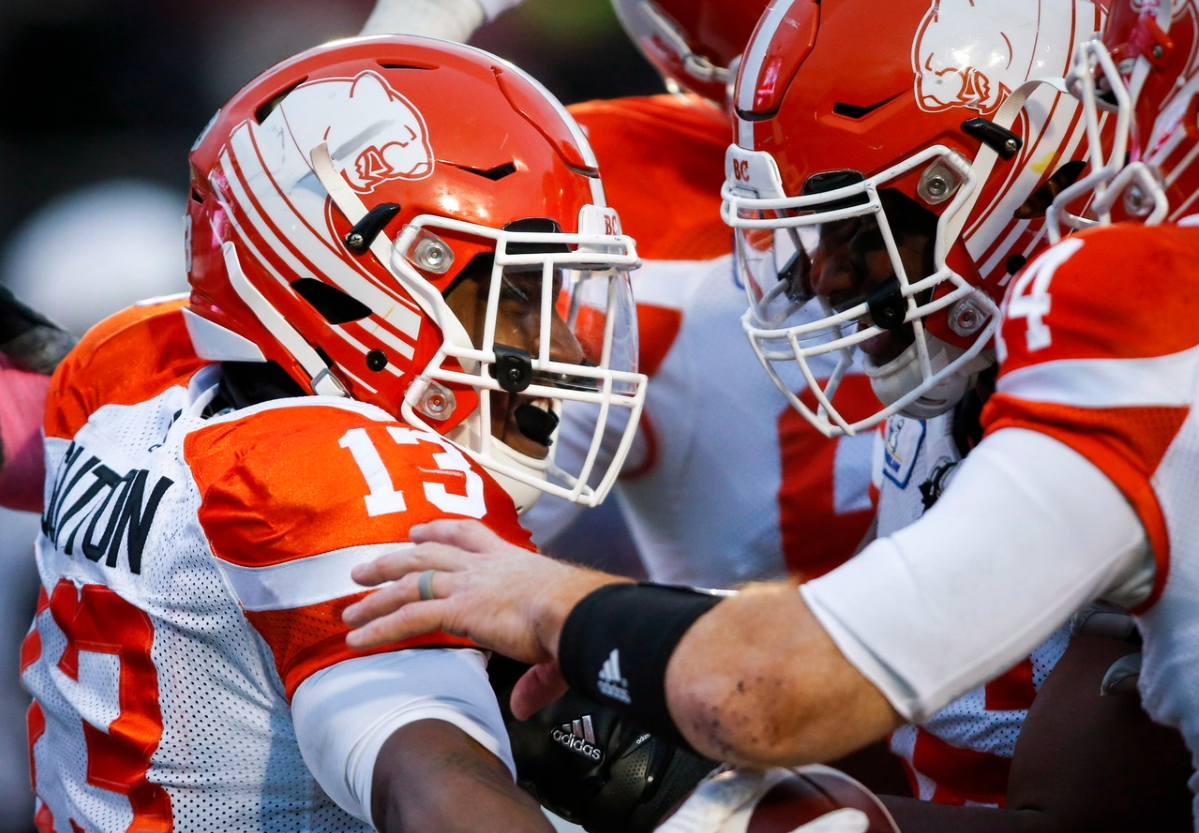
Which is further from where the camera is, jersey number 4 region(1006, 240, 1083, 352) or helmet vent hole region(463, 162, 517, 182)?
helmet vent hole region(463, 162, 517, 182)

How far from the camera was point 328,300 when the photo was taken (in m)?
1.79


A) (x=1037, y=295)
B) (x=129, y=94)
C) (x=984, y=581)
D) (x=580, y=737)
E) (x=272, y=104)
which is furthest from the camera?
(x=129, y=94)

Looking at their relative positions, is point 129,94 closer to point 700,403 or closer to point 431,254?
point 700,403

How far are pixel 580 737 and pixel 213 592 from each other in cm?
48

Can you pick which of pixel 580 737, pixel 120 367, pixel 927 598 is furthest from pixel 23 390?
pixel 927 598

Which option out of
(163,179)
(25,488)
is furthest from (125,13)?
(25,488)

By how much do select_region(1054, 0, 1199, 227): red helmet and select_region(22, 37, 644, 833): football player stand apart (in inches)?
27.4

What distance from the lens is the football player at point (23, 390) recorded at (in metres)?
2.21

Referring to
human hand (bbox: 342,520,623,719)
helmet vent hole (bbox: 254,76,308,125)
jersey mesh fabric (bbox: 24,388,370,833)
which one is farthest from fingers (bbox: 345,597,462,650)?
helmet vent hole (bbox: 254,76,308,125)

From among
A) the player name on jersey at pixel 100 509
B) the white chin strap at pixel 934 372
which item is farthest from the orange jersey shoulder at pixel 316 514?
the white chin strap at pixel 934 372

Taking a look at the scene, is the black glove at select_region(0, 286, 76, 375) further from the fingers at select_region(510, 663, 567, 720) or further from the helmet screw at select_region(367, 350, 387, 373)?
the fingers at select_region(510, 663, 567, 720)

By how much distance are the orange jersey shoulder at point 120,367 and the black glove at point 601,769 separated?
0.77m

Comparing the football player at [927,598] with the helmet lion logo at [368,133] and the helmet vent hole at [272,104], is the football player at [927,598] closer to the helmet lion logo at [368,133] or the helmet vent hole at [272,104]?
the helmet lion logo at [368,133]

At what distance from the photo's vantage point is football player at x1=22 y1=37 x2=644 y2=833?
4.62 feet
